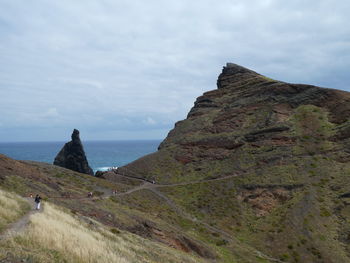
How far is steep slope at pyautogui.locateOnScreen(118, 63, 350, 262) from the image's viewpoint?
44344 millimetres

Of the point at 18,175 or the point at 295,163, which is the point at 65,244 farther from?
the point at 295,163

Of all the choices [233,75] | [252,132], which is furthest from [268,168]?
[233,75]

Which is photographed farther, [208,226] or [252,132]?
[252,132]

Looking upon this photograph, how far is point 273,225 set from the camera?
47.3 metres

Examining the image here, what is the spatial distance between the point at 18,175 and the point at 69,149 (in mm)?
57367

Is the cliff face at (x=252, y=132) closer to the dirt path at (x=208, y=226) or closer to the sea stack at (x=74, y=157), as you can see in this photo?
the dirt path at (x=208, y=226)

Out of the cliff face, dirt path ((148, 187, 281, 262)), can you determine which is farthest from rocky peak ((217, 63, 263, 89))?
dirt path ((148, 187, 281, 262))

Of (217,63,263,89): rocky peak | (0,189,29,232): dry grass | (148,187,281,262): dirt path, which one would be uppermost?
(217,63,263,89): rocky peak

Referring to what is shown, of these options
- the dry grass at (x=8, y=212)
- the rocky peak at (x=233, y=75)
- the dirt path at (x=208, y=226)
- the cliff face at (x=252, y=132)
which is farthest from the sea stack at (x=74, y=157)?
the dry grass at (x=8, y=212)

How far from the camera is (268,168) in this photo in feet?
207

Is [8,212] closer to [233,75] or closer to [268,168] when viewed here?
[268,168]

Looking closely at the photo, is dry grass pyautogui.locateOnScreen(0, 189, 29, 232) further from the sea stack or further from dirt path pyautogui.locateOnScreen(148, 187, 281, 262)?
the sea stack

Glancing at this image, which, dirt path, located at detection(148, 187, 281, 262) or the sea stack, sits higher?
the sea stack

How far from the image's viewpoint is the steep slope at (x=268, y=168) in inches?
1746
